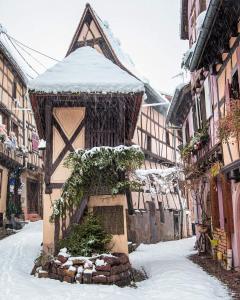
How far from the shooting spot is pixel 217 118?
9.67 m

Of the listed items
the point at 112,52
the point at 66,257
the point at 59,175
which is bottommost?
the point at 66,257

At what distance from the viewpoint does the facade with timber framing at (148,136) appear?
1814cm

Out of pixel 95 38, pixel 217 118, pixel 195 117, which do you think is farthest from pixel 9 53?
pixel 217 118

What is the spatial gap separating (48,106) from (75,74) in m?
1.13

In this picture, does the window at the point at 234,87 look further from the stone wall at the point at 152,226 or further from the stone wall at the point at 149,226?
the stone wall at the point at 149,226

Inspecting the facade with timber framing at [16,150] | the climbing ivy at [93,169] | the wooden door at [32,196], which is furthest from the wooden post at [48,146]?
the wooden door at [32,196]

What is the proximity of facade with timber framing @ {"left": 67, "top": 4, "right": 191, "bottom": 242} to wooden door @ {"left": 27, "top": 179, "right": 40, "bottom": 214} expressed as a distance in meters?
10.3

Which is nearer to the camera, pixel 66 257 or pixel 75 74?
pixel 66 257

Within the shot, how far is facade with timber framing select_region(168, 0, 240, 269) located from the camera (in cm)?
766

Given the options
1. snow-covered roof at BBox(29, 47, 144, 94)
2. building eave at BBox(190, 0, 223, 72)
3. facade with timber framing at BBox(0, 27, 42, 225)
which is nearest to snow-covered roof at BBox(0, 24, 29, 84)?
facade with timber framing at BBox(0, 27, 42, 225)

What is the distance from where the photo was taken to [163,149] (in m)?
22.4

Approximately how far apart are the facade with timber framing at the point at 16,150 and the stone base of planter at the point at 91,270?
1068 cm

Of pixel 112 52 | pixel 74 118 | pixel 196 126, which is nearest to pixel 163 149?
pixel 112 52

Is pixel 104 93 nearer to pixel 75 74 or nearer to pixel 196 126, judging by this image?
pixel 75 74
